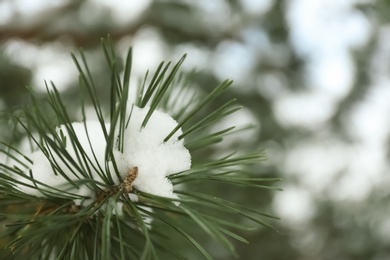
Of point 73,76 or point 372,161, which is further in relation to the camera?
point 372,161

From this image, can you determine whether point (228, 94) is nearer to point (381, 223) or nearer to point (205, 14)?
point (205, 14)

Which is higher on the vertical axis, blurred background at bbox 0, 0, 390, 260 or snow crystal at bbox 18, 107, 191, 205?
blurred background at bbox 0, 0, 390, 260

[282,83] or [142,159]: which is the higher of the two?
[282,83]

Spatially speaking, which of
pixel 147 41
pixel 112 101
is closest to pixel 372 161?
pixel 147 41

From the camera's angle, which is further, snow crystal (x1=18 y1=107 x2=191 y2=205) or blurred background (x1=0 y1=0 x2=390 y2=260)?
blurred background (x1=0 y1=0 x2=390 y2=260)

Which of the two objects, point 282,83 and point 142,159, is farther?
point 282,83

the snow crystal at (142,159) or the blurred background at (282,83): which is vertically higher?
the blurred background at (282,83)

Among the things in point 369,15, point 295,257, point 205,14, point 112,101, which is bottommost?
point 112,101

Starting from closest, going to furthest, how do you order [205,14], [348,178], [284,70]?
[205,14] → [284,70] → [348,178]
